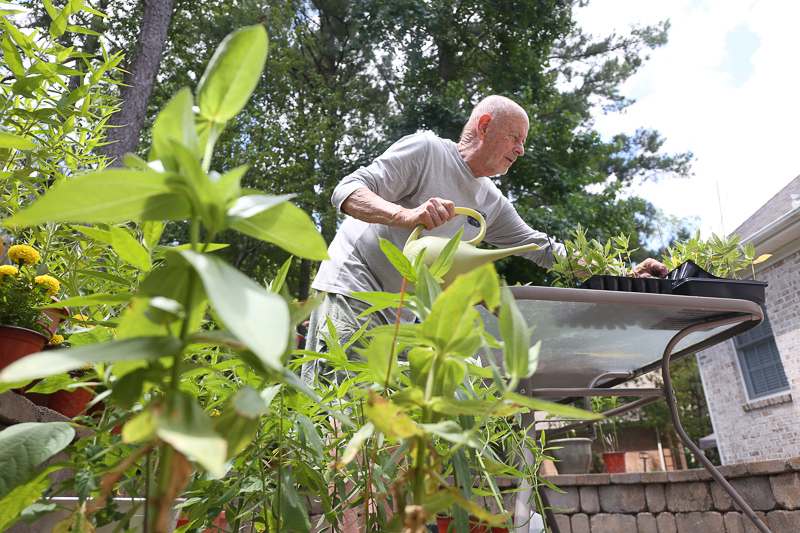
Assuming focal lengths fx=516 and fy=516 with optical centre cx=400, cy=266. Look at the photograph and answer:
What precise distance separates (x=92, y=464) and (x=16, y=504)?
0.05 m

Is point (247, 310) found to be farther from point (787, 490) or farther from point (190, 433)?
point (787, 490)

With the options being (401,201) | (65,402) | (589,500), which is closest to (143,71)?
(401,201)

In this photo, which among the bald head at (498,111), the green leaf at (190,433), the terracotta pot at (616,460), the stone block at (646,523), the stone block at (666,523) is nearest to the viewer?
the green leaf at (190,433)

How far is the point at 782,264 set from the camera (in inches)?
299

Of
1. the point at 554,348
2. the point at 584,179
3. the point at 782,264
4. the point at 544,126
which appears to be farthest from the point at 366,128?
the point at 554,348

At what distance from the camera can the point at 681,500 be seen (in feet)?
10.5

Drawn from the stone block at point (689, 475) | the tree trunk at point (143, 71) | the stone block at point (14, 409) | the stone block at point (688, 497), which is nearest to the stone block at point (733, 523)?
the stone block at point (688, 497)

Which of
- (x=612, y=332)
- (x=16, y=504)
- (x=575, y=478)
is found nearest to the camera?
(x=16, y=504)

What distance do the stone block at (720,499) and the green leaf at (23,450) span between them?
357cm

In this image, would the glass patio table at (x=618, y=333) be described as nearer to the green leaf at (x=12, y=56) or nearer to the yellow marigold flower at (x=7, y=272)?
the green leaf at (x=12, y=56)

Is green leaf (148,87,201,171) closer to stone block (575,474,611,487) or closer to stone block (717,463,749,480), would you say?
stone block (717,463,749,480)

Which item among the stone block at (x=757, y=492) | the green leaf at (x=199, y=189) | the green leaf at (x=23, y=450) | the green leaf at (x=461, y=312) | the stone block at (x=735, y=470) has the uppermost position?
the stone block at (x=735, y=470)

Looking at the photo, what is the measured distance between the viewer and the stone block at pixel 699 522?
2.99m

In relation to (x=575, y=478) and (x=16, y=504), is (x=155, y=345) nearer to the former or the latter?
(x=16, y=504)
